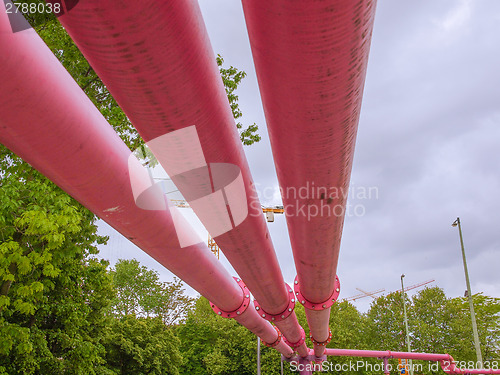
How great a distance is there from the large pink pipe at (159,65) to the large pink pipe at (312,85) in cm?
15

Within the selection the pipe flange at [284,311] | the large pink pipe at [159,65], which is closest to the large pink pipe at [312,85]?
the large pink pipe at [159,65]

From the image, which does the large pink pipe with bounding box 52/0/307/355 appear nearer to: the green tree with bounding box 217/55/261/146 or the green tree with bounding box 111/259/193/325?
the green tree with bounding box 217/55/261/146

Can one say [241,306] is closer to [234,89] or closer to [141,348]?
[234,89]

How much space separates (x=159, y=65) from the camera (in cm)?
100

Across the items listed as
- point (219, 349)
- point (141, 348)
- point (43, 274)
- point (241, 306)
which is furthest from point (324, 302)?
point (219, 349)

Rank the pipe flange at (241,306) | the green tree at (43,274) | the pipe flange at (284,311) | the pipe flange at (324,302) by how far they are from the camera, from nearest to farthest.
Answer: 1. the pipe flange at (241,306)
2. the pipe flange at (324,302)
3. the pipe flange at (284,311)
4. the green tree at (43,274)

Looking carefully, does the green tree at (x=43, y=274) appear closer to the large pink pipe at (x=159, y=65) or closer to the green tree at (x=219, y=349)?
the large pink pipe at (x=159, y=65)

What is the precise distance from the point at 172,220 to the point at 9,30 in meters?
1.20

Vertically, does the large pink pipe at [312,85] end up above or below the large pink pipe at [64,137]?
above

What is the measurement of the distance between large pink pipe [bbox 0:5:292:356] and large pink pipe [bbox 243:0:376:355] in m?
0.54

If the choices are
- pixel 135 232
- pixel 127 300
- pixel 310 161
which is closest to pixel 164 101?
pixel 310 161

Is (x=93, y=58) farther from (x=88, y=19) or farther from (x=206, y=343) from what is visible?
(x=206, y=343)

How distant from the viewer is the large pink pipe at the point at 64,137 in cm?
98

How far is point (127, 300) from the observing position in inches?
1481
